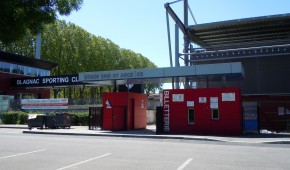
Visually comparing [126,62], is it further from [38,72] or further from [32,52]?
[38,72]

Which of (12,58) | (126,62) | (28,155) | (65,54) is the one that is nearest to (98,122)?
(28,155)

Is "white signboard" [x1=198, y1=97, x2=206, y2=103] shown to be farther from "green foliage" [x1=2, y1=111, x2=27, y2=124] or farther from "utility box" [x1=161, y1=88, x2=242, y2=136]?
"green foliage" [x1=2, y1=111, x2=27, y2=124]

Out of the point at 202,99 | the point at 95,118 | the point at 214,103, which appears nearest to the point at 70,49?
the point at 95,118

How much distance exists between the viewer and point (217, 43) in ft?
126

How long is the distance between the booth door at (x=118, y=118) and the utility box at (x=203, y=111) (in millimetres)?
3542

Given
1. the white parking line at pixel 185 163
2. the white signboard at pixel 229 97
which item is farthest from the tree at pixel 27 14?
the white signboard at pixel 229 97

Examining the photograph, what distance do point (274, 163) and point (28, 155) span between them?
8.12 meters

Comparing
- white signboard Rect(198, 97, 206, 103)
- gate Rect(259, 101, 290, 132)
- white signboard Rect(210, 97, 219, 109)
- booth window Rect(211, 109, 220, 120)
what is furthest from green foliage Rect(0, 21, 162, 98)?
booth window Rect(211, 109, 220, 120)

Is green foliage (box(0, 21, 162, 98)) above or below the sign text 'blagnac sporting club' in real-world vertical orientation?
above

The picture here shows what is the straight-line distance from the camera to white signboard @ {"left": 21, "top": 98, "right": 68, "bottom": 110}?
126 feet

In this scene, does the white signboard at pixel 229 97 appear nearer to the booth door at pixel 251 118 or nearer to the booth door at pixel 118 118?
the booth door at pixel 251 118

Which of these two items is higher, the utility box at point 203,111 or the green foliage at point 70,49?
the green foliage at point 70,49

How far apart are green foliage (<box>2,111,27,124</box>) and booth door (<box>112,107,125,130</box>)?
1475 cm

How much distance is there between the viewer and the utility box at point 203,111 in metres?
22.9
